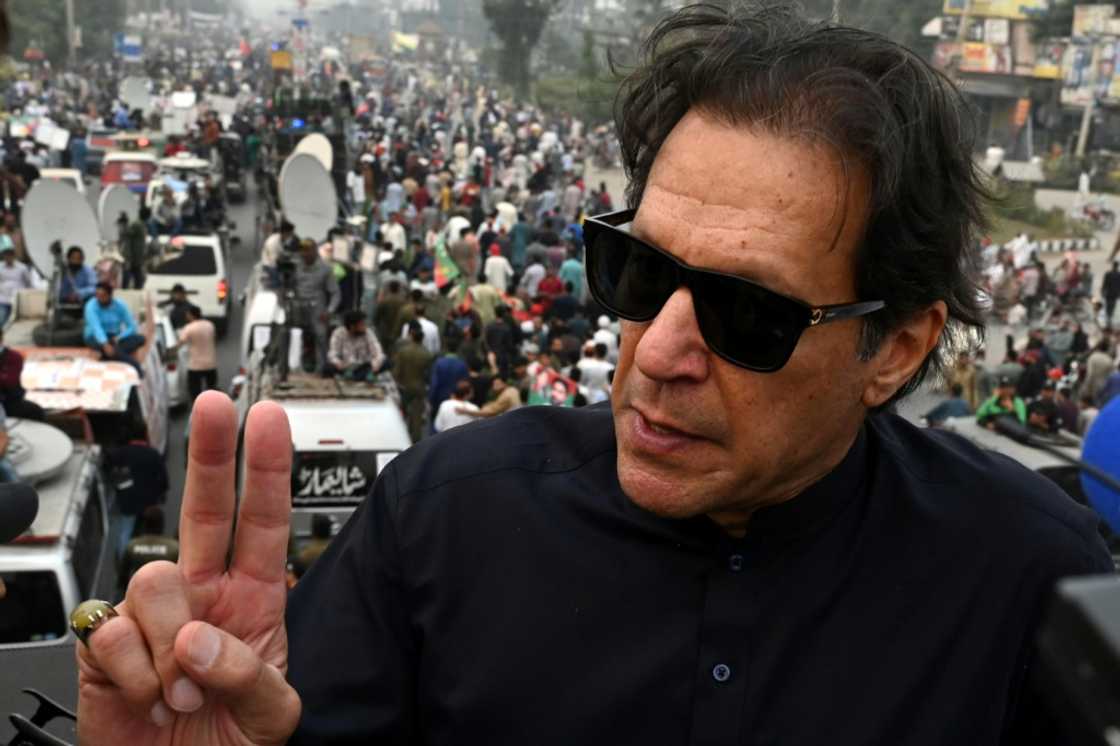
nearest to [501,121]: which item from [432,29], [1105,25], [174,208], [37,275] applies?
[1105,25]

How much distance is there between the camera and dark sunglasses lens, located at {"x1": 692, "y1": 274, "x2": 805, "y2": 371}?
1.64 metres

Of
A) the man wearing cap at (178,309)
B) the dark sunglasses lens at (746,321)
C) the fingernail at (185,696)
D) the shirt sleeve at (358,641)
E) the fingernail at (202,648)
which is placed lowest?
the man wearing cap at (178,309)

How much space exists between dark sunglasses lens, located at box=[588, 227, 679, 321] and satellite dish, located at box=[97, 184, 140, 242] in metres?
18.6

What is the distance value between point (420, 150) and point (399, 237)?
58.8 feet

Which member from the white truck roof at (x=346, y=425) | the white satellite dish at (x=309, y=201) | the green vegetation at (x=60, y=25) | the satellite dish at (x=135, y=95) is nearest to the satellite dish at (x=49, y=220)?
the white satellite dish at (x=309, y=201)

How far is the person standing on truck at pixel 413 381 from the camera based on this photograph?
12055 millimetres

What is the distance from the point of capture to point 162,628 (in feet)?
4.66

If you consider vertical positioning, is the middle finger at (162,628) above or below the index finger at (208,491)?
below

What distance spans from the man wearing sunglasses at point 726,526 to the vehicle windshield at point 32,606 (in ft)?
17.0

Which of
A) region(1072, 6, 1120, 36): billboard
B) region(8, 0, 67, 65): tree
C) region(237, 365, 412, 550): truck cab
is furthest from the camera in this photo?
region(8, 0, 67, 65): tree

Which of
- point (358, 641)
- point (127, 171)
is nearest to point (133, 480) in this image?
point (358, 641)

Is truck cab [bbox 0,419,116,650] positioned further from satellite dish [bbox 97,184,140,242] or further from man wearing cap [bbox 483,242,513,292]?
satellite dish [bbox 97,184,140,242]

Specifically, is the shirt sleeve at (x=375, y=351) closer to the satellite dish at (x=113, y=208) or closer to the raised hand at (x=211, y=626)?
the raised hand at (x=211, y=626)

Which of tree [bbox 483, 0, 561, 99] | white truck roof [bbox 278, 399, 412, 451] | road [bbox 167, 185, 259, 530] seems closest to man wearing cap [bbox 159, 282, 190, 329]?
road [bbox 167, 185, 259, 530]
